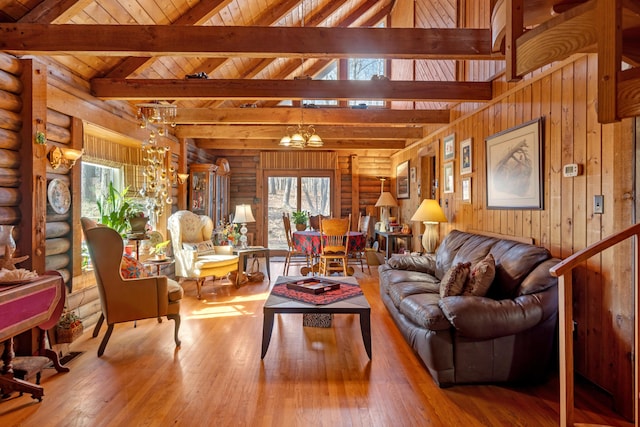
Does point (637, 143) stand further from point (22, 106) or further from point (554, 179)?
point (22, 106)

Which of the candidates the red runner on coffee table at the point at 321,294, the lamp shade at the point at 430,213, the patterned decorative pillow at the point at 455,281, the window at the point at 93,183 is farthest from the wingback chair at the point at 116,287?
the lamp shade at the point at 430,213

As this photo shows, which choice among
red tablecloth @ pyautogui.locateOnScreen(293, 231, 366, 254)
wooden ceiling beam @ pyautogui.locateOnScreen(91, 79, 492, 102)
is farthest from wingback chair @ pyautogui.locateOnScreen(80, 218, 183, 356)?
red tablecloth @ pyautogui.locateOnScreen(293, 231, 366, 254)

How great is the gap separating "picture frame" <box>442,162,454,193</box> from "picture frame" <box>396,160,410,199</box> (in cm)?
168

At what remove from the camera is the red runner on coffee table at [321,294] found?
9.68 ft

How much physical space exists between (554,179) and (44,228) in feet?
13.8

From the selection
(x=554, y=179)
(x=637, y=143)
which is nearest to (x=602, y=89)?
(x=637, y=143)

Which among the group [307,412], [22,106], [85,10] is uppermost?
[85,10]

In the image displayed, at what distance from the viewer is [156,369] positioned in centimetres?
274

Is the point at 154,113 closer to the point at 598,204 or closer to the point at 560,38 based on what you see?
the point at 560,38

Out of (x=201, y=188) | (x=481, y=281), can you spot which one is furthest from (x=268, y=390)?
(x=201, y=188)

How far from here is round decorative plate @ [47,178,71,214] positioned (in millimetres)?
3133

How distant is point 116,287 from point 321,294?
173 cm

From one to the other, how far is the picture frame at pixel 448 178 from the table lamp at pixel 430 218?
0.38 m

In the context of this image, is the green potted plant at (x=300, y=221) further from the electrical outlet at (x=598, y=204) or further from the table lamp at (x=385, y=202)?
the electrical outlet at (x=598, y=204)
